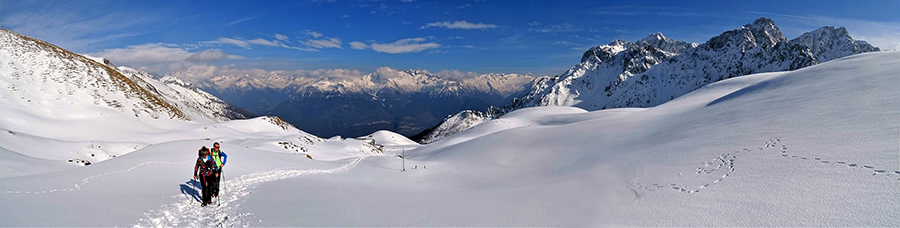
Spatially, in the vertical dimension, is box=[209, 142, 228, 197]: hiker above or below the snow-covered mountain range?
below

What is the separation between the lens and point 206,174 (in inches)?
458

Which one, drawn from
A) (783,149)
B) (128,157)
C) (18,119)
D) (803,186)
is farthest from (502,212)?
(18,119)

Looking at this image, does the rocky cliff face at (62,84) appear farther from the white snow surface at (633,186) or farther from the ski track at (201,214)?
the ski track at (201,214)

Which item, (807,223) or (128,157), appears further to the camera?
(128,157)

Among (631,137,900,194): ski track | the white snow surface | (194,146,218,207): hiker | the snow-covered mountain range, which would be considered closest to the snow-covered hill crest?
the snow-covered mountain range

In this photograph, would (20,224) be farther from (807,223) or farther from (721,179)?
(721,179)

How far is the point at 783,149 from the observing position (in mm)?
11094

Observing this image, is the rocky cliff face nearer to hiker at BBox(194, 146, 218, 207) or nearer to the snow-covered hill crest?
the snow-covered hill crest

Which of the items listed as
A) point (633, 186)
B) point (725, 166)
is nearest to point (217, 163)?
point (633, 186)

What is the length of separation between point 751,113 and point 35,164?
122 feet

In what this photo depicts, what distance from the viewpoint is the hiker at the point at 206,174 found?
11514 millimetres

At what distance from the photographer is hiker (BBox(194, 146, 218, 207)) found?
11.5 m

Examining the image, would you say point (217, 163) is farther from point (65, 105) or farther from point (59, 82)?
point (59, 82)

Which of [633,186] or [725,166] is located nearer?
[725,166]
